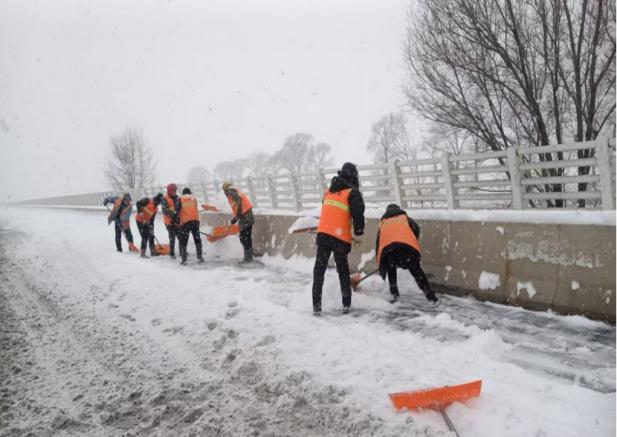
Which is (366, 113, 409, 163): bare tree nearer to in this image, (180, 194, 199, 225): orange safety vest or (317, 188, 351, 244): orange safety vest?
(180, 194, 199, 225): orange safety vest

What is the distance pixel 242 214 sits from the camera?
9.45 meters

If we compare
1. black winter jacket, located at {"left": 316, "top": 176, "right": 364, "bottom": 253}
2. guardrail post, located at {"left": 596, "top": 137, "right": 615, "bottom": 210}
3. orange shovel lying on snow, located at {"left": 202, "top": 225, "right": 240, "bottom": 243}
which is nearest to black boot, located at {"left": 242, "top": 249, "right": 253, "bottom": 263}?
orange shovel lying on snow, located at {"left": 202, "top": 225, "right": 240, "bottom": 243}

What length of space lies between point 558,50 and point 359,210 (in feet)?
28.6

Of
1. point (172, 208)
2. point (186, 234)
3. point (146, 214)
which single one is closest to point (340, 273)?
point (186, 234)

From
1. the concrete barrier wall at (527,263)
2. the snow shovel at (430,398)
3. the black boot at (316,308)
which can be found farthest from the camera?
the black boot at (316,308)

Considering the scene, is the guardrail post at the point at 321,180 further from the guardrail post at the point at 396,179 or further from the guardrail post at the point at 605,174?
the guardrail post at the point at 605,174

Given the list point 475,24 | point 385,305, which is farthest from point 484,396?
point 475,24

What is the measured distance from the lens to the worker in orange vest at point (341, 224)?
543 cm

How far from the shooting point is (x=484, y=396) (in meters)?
3.21

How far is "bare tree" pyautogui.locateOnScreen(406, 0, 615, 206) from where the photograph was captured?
10.4 metres

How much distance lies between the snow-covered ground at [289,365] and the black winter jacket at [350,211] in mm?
894

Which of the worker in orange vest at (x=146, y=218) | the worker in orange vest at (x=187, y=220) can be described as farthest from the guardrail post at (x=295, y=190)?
the worker in orange vest at (x=146, y=218)

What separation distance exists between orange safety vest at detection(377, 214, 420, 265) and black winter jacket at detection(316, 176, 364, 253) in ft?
1.18

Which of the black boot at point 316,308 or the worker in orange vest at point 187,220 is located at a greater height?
the worker in orange vest at point 187,220
